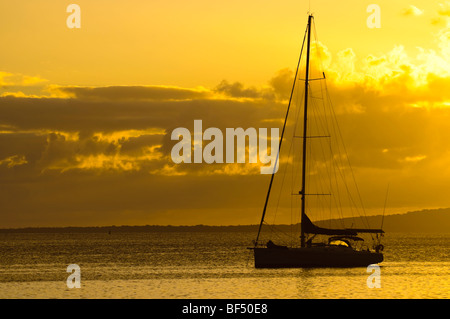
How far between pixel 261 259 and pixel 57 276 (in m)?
19.4

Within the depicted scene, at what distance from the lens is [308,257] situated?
72562 mm

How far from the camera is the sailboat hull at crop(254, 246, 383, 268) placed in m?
72.3

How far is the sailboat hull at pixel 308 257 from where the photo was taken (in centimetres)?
7231

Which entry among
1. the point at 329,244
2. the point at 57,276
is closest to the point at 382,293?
the point at 329,244
